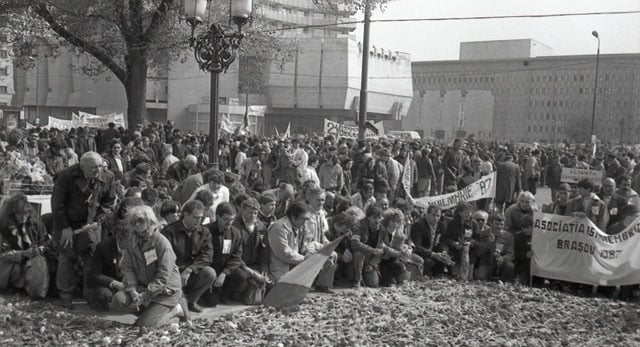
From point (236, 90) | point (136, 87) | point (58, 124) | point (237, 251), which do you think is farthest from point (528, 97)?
point (237, 251)

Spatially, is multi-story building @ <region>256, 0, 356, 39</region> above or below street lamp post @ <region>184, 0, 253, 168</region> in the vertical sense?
above

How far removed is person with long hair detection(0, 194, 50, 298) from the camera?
767 centimetres

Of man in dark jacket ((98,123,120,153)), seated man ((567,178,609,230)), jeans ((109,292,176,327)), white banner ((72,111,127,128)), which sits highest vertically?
white banner ((72,111,127,128))

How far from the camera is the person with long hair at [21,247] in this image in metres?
7.67

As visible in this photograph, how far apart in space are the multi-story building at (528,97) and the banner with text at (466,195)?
89819 mm

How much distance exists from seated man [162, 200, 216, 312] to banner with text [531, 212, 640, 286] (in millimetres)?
4862

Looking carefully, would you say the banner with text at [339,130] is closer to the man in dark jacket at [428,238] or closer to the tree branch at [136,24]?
the tree branch at [136,24]

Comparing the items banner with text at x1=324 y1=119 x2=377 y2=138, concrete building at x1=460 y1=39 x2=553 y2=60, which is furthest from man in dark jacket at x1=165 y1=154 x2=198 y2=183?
concrete building at x1=460 y1=39 x2=553 y2=60

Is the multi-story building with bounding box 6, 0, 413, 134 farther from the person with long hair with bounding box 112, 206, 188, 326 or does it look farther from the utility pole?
the person with long hair with bounding box 112, 206, 188, 326

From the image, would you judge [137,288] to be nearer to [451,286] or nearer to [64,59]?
[451,286]

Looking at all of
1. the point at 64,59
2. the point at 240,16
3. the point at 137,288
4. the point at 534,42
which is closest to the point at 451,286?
the point at 137,288

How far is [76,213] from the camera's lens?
25.5ft

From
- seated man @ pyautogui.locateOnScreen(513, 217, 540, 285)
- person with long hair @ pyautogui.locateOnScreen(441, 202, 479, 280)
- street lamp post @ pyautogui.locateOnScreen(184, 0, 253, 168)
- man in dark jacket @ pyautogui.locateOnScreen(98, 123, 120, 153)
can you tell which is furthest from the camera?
man in dark jacket @ pyautogui.locateOnScreen(98, 123, 120, 153)

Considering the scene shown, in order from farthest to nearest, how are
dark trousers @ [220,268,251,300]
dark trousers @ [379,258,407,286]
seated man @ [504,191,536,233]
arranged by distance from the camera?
1. seated man @ [504,191,536,233]
2. dark trousers @ [379,258,407,286]
3. dark trousers @ [220,268,251,300]
